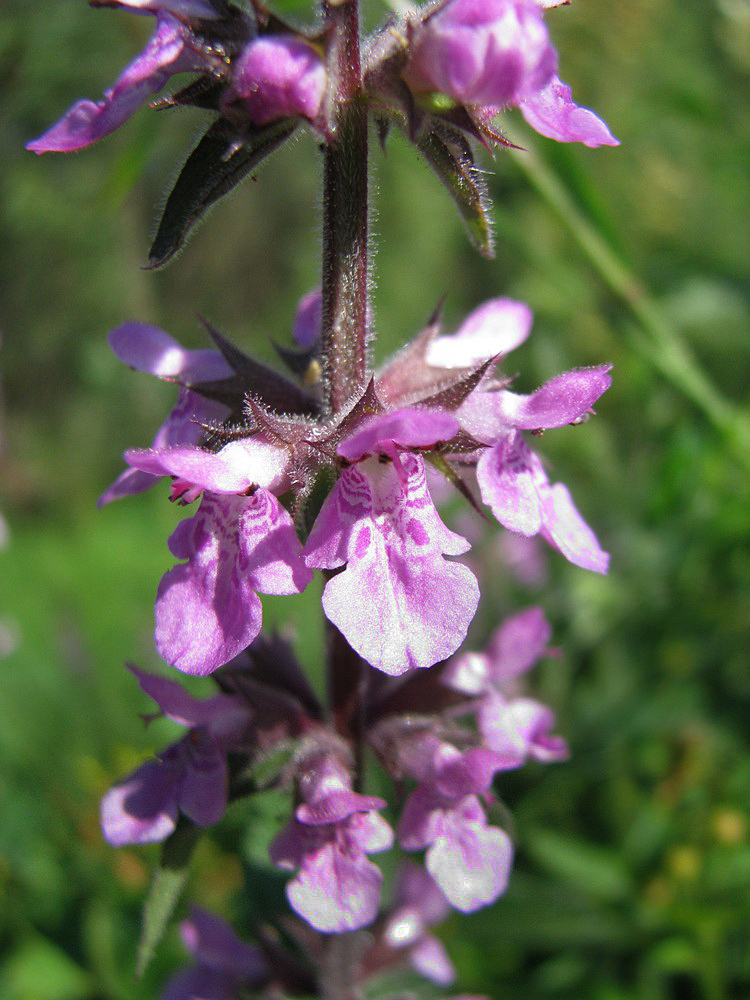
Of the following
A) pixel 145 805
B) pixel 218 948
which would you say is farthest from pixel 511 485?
pixel 218 948

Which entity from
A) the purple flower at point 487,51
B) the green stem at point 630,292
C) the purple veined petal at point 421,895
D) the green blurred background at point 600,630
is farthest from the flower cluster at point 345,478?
the green stem at point 630,292

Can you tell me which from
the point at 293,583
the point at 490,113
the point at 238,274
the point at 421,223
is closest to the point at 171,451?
the point at 293,583

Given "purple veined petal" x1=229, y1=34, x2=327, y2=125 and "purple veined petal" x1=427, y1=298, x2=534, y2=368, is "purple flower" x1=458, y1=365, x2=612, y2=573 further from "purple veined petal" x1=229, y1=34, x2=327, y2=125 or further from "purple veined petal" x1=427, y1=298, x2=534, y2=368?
"purple veined petal" x1=229, y1=34, x2=327, y2=125

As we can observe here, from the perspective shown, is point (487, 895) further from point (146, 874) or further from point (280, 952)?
point (146, 874)

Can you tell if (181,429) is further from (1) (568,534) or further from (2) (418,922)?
(2) (418,922)

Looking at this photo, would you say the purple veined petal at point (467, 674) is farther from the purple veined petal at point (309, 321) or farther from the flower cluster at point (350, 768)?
the purple veined petal at point (309, 321)
